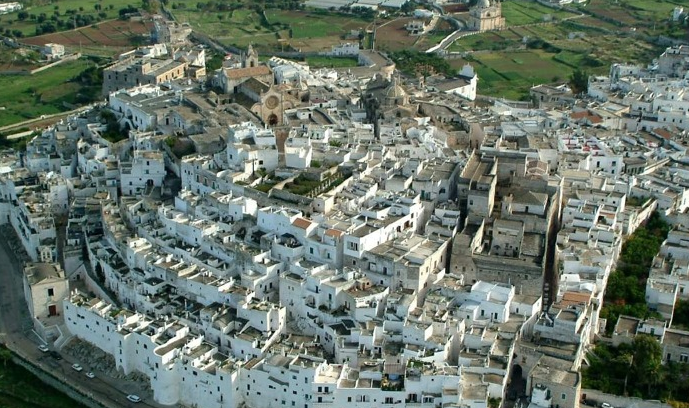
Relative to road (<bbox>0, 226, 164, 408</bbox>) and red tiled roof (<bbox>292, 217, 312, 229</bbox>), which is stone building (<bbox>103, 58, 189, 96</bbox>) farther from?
red tiled roof (<bbox>292, 217, 312, 229</bbox>)

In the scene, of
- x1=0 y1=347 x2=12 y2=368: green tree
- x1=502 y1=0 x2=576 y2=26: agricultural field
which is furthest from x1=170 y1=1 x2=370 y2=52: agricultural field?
x1=0 y1=347 x2=12 y2=368: green tree

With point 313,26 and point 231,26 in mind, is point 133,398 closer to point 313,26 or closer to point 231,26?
point 313,26

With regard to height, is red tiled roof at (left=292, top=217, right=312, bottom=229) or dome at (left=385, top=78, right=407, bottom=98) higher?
dome at (left=385, top=78, right=407, bottom=98)

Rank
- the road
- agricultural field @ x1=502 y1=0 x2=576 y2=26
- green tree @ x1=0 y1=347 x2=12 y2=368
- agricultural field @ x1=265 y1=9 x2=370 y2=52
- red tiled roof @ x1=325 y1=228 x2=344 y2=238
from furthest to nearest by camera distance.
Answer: agricultural field @ x1=502 y1=0 x2=576 y2=26
agricultural field @ x1=265 y1=9 x2=370 y2=52
green tree @ x1=0 y1=347 x2=12 y2=368
red tiled roof @ x1=325 y1=228 x2=344 y2=238
the road

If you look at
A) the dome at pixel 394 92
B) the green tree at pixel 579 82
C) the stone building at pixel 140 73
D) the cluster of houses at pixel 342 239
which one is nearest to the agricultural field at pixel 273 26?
the stone building at pixel 140 73

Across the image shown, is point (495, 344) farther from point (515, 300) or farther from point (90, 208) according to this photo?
point (90, 208)

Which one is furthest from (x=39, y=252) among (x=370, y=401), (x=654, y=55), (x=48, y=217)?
(x=654, y=55)
